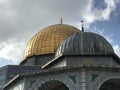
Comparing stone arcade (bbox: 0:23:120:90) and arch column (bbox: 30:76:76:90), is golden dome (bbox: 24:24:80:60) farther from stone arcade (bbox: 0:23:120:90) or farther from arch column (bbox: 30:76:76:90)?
arch column (bbox: 30:76:76:90)

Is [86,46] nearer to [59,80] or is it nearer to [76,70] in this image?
[76,70]

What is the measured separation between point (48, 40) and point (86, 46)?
9597 millimetres

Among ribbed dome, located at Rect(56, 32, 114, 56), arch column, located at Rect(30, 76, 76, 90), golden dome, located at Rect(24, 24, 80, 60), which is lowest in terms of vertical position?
arch column, located at Rect(30, 76, 76, 90)

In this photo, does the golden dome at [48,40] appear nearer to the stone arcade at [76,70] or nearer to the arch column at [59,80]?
the stone arcade at [76,70]

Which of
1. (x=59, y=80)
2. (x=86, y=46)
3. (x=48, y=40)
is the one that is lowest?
(x=59, y=80)

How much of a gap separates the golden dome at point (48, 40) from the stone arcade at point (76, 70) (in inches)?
63.6

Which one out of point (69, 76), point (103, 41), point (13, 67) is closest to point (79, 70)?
point (69, 76)

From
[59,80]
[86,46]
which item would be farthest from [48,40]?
[59,80]

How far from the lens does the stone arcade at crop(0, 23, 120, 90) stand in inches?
872

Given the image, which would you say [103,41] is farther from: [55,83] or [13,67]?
[13,67]

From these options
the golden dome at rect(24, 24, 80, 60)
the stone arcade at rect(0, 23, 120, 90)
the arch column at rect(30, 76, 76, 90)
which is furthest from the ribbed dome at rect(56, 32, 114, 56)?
the golden dome at rect(24, 24, 80, 60)

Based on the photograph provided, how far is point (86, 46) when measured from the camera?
85.0ft

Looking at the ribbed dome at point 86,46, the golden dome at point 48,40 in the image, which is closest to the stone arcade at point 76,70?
the ribbed dome at point 86,46

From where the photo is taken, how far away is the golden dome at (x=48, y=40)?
34219mm
